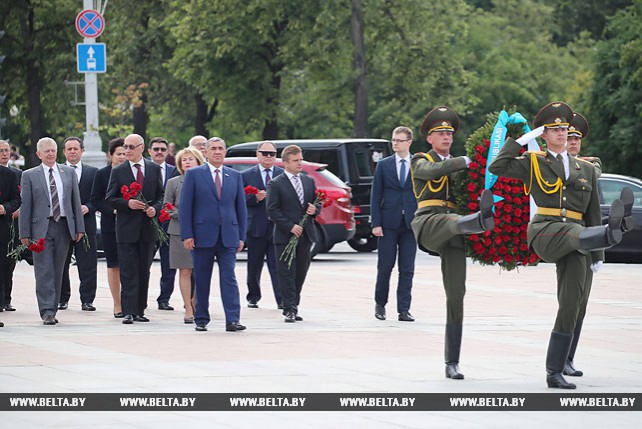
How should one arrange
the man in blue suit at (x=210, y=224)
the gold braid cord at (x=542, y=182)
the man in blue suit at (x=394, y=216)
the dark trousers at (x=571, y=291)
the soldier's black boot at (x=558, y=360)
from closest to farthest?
the soldier's black boot at (x=558, y=360) < the dark trousers at (x=571, y=291) < the gold braid cord at (x=542, y=182) < the man in blue suit at (x=210, y=224) < the man in blue suit at (x=394, y=216)

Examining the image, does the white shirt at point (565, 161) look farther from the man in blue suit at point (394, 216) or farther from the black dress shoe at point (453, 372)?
the man in blue suit at point (394, 216)

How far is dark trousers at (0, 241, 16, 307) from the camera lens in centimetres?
1570

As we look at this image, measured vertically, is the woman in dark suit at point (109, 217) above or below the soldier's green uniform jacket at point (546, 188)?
below

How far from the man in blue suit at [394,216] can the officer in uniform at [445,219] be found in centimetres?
412

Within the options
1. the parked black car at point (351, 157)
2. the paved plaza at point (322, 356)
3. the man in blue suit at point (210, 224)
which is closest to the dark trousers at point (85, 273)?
the paved plaza at point (322, 356)

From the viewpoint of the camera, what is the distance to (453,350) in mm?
10328

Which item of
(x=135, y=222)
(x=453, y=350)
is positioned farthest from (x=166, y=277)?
(x=453, y=350)

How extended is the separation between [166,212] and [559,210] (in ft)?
18.8

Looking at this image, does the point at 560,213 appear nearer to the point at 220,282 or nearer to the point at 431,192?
the point at 431,192

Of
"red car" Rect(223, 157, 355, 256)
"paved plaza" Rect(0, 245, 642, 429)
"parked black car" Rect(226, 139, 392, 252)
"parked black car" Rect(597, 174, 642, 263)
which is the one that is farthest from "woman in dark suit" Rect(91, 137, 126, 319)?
"parked black car" Rect(226, 139, 392, 252)

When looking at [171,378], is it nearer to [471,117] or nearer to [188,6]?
[188,6]

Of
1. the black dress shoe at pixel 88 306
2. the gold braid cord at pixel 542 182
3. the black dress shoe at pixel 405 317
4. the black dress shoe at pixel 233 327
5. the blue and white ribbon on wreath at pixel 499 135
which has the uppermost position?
the blue and white ribbon on wreath at pixel 499 135

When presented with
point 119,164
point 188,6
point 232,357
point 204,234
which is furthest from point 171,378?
point 188,6

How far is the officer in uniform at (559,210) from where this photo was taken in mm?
9828
